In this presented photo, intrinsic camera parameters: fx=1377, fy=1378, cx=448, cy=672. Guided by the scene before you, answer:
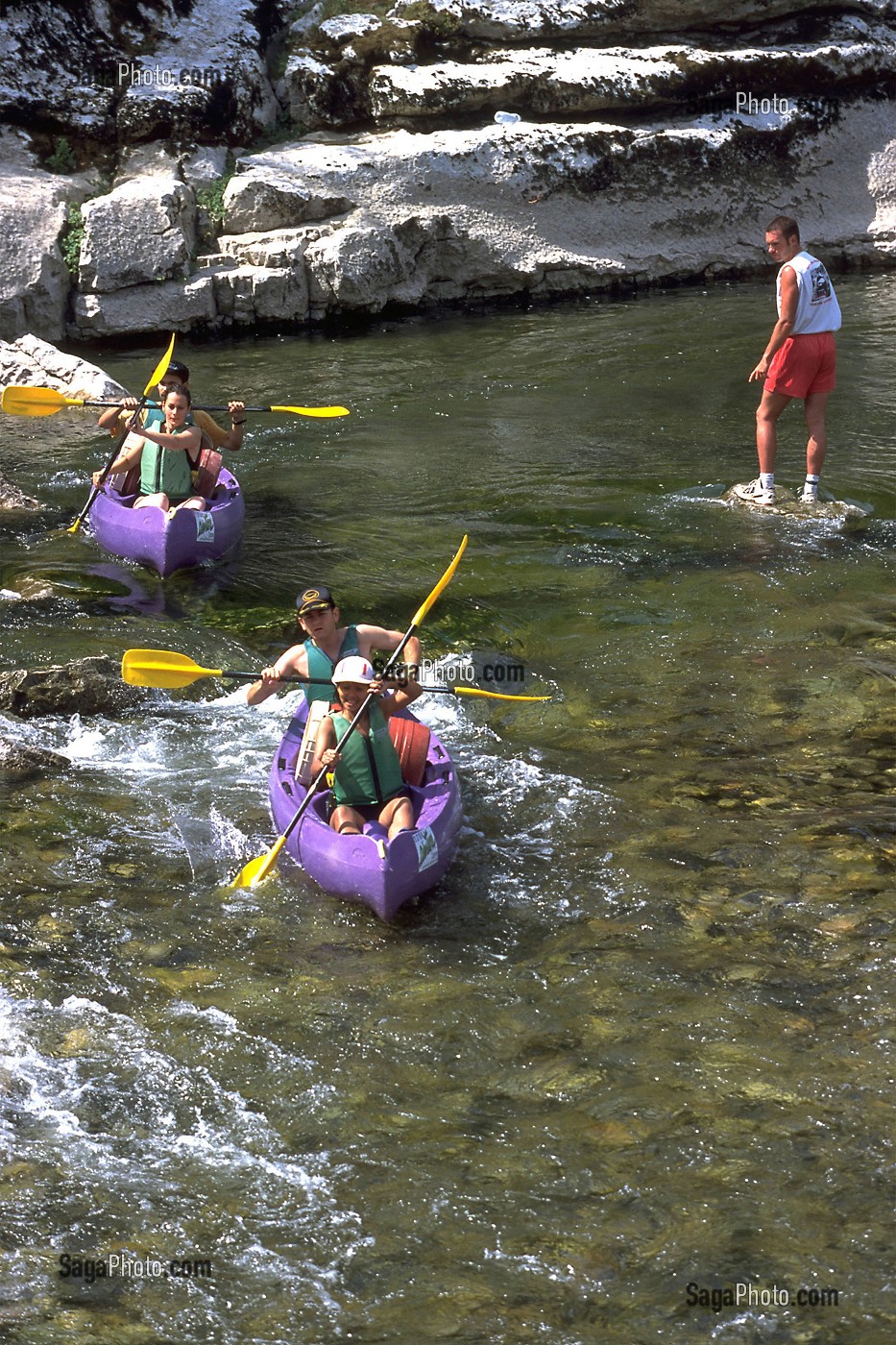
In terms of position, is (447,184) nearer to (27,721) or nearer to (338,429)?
(338,429)

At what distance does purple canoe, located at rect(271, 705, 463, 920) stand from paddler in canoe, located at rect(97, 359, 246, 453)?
392cm

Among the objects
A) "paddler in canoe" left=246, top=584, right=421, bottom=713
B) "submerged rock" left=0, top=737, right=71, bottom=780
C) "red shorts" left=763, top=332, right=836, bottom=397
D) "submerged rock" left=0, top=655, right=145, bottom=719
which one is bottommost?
"submerged rock" left=0, top=737, right=71, bottom=780

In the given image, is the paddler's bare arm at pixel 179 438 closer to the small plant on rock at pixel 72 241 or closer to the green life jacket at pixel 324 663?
the green life jacket at pixel 324 663

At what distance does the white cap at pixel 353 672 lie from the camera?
18.2ft

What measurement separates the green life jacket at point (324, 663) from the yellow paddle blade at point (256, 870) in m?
0.85

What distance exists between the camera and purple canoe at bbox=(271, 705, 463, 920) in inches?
205

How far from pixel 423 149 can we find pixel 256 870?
1192 centimetres

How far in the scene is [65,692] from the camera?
711 cm

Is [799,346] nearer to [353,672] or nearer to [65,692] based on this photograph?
[353,672]

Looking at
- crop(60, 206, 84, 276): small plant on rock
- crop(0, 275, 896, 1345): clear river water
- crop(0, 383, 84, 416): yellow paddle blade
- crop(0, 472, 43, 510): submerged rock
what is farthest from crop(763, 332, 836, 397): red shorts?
crop(60, 206, 84, 276): small plant on rock

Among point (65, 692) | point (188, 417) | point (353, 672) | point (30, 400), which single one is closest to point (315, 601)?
point (353, 672)

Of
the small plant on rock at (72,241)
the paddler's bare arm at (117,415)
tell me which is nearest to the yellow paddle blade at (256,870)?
the paddler's bare arm at (117,415)

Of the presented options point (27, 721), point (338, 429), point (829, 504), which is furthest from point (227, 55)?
point (27, 721)

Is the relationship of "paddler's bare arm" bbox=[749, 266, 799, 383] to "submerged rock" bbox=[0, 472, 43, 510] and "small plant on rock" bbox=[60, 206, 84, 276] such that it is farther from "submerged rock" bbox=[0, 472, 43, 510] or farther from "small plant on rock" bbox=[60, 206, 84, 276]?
"small plant on rock" bbox=[60, 206, 84, 276]
